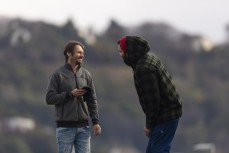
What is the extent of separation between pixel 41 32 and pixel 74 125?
9978cm

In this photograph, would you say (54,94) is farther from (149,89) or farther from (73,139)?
(149,89)

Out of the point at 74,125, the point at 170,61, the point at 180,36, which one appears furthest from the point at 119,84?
the point at 74,125

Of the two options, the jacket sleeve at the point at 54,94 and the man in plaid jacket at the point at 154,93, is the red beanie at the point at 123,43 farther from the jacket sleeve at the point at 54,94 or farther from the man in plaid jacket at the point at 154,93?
the jacket sleeve at the point at 54,94

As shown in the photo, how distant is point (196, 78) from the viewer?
362ft

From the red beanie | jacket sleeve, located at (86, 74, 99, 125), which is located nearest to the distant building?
jacket sleeve, located at (86, 74, 99, 125)

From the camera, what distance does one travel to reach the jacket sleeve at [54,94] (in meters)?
10.7

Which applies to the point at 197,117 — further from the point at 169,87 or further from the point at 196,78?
the point at 169,87

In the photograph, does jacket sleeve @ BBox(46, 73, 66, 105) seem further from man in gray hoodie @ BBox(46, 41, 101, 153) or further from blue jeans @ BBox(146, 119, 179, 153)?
blue jeans @ BBox(146, 119, 179, 153)

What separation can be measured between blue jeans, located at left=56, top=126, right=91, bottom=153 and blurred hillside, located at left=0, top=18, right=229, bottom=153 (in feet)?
223

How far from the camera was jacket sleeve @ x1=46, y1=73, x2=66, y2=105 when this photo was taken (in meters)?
10.7

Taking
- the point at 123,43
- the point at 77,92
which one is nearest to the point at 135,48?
the point at 123,43

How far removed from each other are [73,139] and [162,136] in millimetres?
1214

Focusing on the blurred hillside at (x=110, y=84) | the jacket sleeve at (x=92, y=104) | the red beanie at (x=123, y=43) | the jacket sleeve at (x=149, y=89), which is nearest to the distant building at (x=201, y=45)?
the blurred hillside at (x=110, y=84)

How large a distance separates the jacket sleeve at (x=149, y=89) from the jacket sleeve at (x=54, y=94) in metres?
1.03
